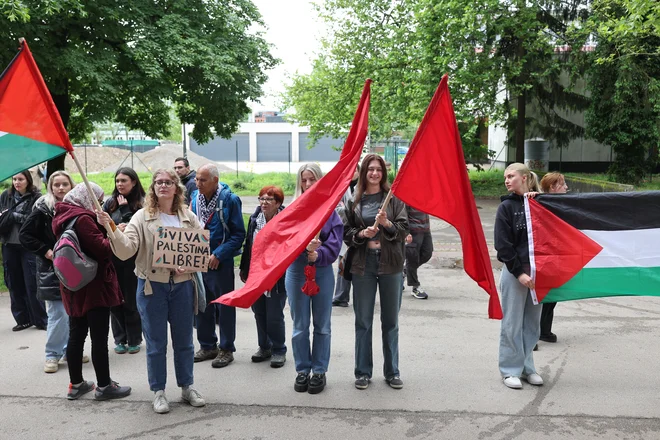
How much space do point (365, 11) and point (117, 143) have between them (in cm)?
4084

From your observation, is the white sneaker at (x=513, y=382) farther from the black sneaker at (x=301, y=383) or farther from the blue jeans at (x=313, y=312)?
the black sneaker at (x=301, y=383)

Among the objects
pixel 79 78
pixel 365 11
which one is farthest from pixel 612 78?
pixel 79 78

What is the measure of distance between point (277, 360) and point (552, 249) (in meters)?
2.71

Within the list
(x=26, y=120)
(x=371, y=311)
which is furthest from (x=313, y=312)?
(x=26, y=120)

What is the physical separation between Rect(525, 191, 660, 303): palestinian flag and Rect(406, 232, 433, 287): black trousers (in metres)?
3.16

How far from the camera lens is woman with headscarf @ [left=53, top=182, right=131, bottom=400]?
4766 mm

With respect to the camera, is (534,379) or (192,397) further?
(534,379)

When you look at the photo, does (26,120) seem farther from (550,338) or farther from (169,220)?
(550,338)

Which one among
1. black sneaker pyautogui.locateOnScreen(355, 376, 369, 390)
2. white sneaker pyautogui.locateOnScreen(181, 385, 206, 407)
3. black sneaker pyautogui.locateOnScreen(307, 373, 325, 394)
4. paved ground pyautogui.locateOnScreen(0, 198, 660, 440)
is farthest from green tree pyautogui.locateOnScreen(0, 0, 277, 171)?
black sneaker pyautogui.locateOnScreen(355, 376, 369, 390)

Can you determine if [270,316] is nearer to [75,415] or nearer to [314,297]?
[314,297]

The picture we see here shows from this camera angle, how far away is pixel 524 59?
2108 centimetres

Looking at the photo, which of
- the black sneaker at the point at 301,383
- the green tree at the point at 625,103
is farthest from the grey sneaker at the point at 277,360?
the green tree at the point at 625,103

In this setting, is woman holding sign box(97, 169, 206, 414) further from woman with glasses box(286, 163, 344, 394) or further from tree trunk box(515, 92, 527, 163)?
tree trunk box(515, 92, 527, 163)

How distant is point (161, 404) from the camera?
15.4ft
